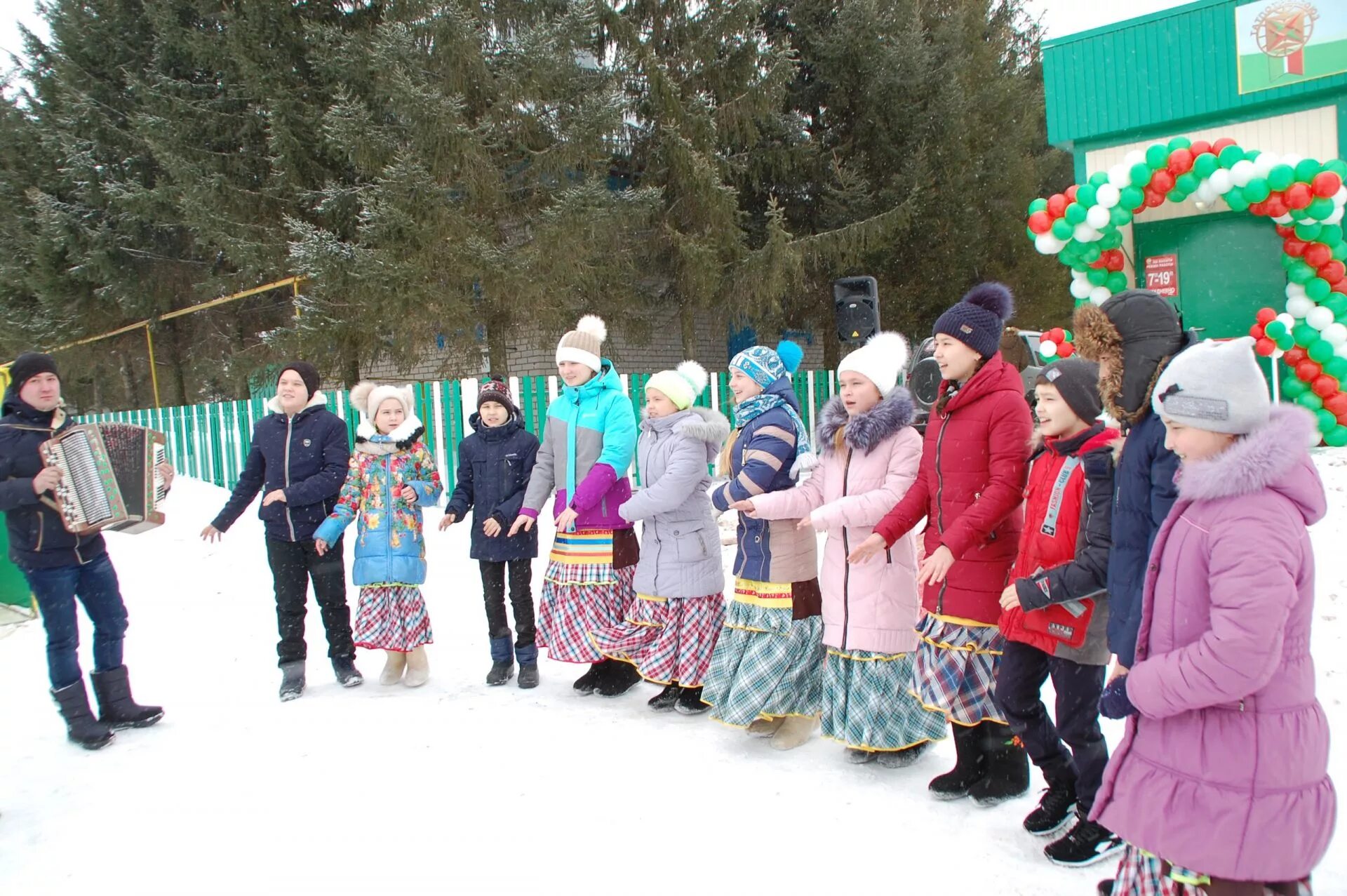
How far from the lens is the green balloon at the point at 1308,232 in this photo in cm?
911

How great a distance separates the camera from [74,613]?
432 centimetres

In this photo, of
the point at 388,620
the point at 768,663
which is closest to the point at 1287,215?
the point at 768,663

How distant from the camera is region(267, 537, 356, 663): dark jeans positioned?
4.83 meters

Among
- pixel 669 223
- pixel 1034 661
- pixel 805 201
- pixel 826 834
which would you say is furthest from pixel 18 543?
pixel 805 201

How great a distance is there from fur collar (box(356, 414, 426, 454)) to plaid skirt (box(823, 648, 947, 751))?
107 inches

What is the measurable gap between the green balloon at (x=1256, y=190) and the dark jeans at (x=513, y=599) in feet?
28.0

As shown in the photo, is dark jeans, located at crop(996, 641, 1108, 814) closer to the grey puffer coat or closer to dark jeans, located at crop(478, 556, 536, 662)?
the grey puffer coat

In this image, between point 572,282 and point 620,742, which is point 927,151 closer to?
point 572,282

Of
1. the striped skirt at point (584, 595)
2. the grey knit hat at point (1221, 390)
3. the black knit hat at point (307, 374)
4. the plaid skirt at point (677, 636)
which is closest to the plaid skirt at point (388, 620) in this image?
the striped skirt at point (584, 595)

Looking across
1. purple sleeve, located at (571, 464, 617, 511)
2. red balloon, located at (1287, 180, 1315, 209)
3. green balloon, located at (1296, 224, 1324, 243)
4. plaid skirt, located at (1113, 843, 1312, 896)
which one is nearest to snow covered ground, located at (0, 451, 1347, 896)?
plaid skirt, located at (1113, 843, 1312, 896)

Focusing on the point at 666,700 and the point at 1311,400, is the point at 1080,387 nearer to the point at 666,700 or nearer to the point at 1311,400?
the point at 666,700

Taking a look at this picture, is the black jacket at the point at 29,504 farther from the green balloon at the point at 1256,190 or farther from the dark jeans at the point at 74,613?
the green balloon at the point at 1256,190

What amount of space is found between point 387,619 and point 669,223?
10.2 meters

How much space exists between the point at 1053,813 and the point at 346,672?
3.74m
